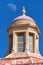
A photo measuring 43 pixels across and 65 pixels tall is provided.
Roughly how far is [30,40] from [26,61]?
408 cm

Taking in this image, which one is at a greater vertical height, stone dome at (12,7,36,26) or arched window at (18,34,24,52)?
stone dome at (12,7,36,26)

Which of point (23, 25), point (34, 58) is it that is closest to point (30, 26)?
point (23, 25)

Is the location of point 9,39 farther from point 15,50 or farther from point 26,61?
point 26,61

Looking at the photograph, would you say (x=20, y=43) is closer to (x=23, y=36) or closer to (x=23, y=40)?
(x=23, y=40)

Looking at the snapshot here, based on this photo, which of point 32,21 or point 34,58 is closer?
point 34,58

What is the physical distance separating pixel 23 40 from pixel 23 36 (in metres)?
0.50

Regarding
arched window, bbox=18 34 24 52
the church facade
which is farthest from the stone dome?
arched window, bbox=18 34 24 52

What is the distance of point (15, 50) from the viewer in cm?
4356

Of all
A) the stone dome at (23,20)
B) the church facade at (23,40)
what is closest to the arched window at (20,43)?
the church facade at (23,40)

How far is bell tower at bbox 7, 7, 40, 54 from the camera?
43469mm

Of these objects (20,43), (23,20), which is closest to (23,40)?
(20,43)

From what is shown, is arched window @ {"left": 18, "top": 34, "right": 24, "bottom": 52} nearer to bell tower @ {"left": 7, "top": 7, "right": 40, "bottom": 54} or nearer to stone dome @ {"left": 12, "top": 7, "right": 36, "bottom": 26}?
bell tower @ {"left": 7, "top": 7, "right": 40, "bottom": 54}

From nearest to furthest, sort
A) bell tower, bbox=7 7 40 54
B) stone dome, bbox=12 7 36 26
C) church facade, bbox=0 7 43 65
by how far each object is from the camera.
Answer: church facade, bbox=0 7 43 65
bell tower, bbox=7 7 40 54
stone dome, bbox=12 7 36 26

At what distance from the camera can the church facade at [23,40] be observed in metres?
42.4
